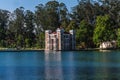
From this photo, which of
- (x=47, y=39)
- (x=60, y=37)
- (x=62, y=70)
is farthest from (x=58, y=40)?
(x=62, y=70)

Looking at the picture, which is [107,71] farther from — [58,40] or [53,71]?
[58,40]

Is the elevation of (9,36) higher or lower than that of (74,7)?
lower

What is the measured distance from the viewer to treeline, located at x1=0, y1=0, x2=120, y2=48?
4510 inches

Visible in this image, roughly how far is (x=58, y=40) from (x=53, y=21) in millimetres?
7060

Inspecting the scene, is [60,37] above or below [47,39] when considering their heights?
above

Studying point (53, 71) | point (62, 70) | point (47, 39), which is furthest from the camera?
point (47, 39)

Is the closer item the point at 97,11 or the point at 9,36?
the point at 97,11

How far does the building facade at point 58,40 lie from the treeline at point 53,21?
1965 millimetres

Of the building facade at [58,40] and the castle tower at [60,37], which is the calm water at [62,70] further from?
the building facade at [58,40]

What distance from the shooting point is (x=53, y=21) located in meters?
124

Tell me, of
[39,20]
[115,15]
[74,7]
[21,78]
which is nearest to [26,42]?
[39,20]

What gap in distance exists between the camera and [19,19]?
419 ft

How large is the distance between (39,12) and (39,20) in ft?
10.4

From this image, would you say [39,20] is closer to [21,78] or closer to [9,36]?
[9,36]
